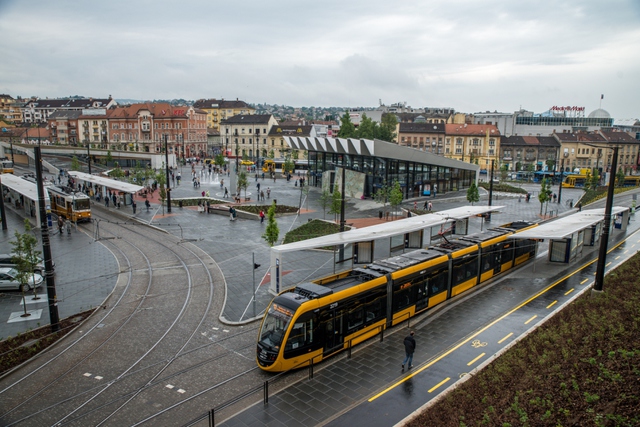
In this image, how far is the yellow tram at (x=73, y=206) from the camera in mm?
37594

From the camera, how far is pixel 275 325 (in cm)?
1393

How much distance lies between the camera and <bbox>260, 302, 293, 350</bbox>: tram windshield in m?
13.7

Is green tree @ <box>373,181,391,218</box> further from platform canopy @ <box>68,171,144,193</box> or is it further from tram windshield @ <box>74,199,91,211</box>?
tram windshield @ <box>74,199,91,211</box>

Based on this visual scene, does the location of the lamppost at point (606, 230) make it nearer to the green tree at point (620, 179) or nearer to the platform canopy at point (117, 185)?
the platform canopy at point (117, 185)

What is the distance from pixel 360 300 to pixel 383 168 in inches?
1427

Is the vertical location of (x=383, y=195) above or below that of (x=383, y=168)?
below

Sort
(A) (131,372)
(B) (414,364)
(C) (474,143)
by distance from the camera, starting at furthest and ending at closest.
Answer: (C) (474,143)
(B) (414,364)
(A) (131,372)

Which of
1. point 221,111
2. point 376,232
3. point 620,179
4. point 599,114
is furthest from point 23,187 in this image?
point 599,114

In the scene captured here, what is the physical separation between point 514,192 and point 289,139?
101ft

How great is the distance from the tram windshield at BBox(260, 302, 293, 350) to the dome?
5682 inches

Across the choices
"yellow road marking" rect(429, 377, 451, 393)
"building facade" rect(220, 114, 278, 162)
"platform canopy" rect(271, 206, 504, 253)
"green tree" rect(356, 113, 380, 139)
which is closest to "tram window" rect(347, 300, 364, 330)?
"yellow road marking" rect(429, 377, 451, 393)

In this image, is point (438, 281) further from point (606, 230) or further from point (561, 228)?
point (561, 228)

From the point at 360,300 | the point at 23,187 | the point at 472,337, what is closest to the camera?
the point at 360,300

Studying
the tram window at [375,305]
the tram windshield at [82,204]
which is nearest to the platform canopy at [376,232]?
the tram window at [375,305]
